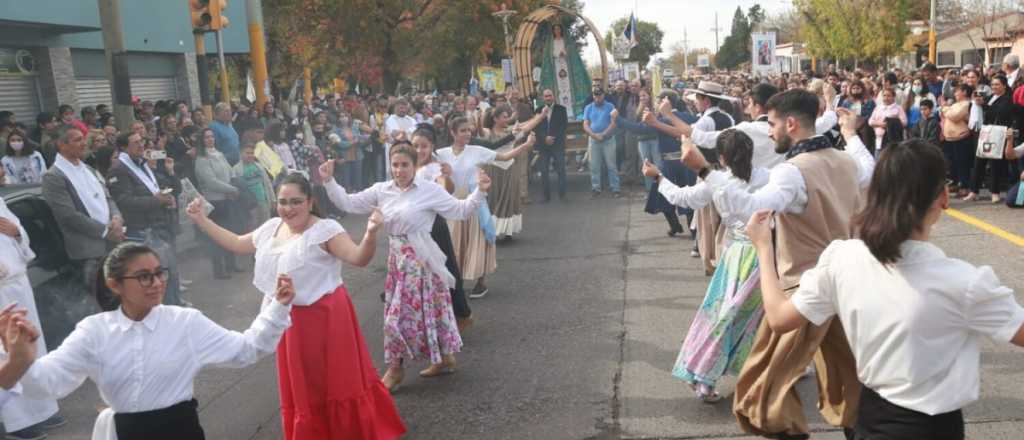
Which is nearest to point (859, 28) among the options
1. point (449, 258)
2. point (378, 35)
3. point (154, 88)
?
point (378, 35)

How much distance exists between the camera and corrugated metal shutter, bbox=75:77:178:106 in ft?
63.9

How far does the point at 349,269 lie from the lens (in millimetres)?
10430

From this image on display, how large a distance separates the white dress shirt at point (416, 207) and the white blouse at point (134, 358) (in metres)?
2.72

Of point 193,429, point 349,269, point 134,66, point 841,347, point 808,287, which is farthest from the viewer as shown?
point 134,66

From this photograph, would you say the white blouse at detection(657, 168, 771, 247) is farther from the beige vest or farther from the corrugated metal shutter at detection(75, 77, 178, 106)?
the corrugated metal shutter at detection(75, 77, 178, 106)

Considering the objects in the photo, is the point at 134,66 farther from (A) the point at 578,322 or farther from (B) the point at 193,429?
(B) the point at 193,429

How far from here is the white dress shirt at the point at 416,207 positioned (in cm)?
619

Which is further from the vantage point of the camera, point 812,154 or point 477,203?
point 477,203

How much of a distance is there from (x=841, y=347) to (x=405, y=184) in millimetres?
3103

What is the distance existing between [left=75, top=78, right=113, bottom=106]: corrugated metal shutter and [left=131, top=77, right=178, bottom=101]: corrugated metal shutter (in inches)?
27.2

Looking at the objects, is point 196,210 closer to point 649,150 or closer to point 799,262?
point 799,262

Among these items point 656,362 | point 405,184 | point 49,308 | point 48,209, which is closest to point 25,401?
point 49,308

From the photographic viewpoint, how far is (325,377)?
4855 millimetres

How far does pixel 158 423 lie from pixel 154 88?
68.9ft
